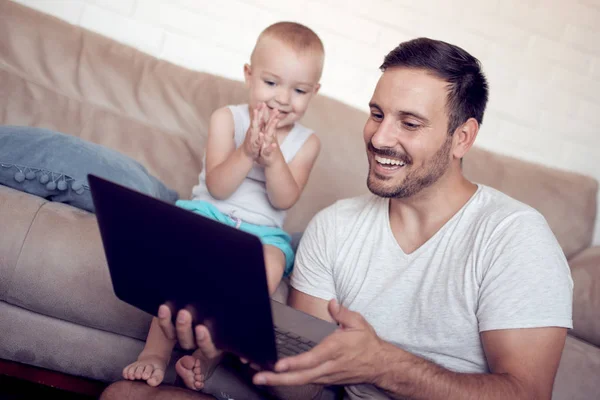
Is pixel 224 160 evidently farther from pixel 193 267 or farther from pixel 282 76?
pixel 193 267

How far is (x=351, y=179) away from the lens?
2.25m

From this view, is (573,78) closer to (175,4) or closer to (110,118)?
(175,4)

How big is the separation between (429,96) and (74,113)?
124cm

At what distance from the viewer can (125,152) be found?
209 centimetres

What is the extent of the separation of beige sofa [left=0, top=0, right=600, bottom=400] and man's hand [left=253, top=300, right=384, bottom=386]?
580 mm

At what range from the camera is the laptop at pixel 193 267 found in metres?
0.91

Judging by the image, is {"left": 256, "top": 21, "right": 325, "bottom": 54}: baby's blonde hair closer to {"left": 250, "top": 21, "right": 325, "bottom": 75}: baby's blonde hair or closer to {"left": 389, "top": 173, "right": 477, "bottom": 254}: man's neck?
{"left": 250, "top": 21, "right": 325, "bottom": 75}: baby's blonde hair

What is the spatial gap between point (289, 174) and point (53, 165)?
63 centimetres

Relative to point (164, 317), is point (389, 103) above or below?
above

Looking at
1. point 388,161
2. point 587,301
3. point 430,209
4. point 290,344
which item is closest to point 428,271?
point 430,209

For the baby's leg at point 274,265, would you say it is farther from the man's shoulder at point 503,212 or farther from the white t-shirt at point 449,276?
the man's shoulder at point 503,212

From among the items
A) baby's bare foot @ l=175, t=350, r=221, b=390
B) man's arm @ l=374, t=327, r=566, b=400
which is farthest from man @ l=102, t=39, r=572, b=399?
baby's bare foot @ l=175, t=350, r=221, b=390

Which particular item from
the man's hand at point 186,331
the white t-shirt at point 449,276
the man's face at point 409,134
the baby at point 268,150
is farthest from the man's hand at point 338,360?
the baby at point 268,150

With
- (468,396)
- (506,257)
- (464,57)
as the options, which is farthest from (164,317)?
(464,57)
